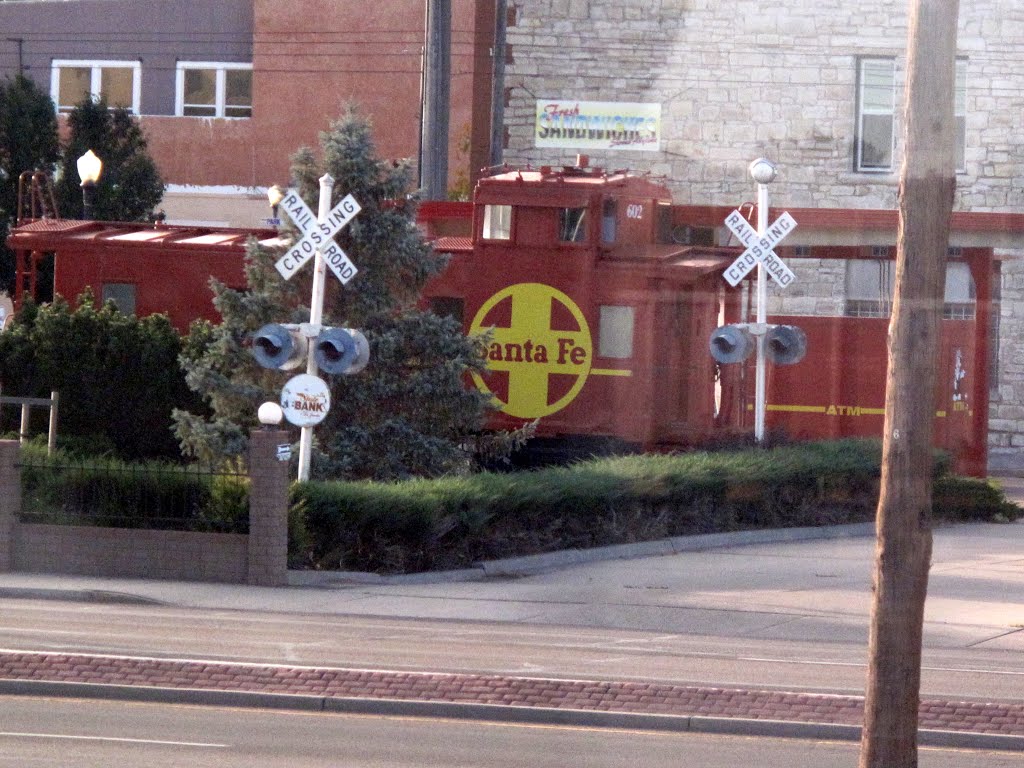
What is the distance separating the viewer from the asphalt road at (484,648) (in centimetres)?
1084

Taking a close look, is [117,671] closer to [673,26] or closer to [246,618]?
[246,618]

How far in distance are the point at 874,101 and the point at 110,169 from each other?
69.7 ft

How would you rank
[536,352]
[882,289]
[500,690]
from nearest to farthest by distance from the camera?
[500,690], [536,352], [882,289]

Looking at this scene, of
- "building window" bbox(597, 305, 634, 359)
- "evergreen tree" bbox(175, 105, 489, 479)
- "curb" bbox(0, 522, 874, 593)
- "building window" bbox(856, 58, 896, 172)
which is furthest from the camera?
"building window" bbox(597, 305, 634, 359)

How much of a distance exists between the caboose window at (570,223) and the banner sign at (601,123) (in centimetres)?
94

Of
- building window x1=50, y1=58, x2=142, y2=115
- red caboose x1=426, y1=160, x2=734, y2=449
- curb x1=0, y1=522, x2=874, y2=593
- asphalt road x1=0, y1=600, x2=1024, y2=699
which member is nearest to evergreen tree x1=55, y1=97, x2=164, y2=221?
building window x1=50, y1=58, x2=142, y2=115

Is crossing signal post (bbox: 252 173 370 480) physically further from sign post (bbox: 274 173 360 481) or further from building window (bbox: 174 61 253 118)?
building window (bbox: 174 61 253 118)

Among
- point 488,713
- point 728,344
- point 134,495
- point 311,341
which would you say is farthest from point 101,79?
point 488,713

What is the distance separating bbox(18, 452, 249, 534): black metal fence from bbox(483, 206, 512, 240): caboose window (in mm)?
6240

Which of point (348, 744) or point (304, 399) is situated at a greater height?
point (304, 399)

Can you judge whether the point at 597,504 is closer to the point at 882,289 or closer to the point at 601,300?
the point at 601,300

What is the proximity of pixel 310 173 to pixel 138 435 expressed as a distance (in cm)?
500

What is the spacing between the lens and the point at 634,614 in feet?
46.2

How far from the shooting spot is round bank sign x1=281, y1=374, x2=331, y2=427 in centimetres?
1625
